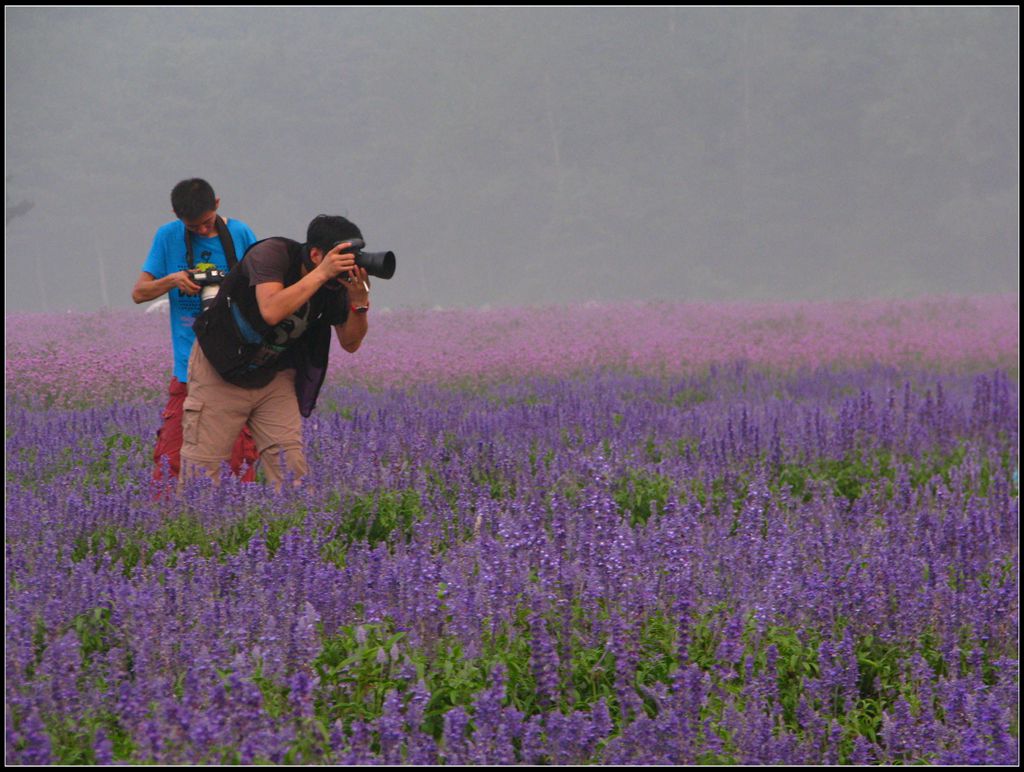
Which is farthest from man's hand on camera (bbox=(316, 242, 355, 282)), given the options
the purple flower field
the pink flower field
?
the pink flower field

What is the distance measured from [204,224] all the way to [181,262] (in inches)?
9.9

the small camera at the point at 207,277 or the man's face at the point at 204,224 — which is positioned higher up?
the man's face at the point at 204,224

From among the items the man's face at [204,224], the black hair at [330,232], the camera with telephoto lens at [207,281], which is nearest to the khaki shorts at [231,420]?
the camera with telephoto lens at [207,281]

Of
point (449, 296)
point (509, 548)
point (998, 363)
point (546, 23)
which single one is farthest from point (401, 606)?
point (546, 23)

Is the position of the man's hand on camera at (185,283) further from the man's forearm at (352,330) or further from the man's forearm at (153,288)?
the man's forearm at (352,330)

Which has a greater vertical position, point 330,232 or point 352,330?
point 330,232

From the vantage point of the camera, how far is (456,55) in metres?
70.8

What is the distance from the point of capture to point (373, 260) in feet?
14.5

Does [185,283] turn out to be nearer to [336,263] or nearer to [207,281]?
[207,281]

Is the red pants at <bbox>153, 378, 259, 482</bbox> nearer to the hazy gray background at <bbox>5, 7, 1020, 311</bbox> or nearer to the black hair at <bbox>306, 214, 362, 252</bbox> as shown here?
the black hair at <bbox>306, 214, 362, 252</bbox>

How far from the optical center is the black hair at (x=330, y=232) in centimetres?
459

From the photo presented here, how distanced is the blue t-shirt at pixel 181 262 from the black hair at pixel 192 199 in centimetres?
20

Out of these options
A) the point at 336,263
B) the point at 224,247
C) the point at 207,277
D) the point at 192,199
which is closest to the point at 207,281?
the point at 207,277

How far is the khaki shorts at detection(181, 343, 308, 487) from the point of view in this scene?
5.12 metres
